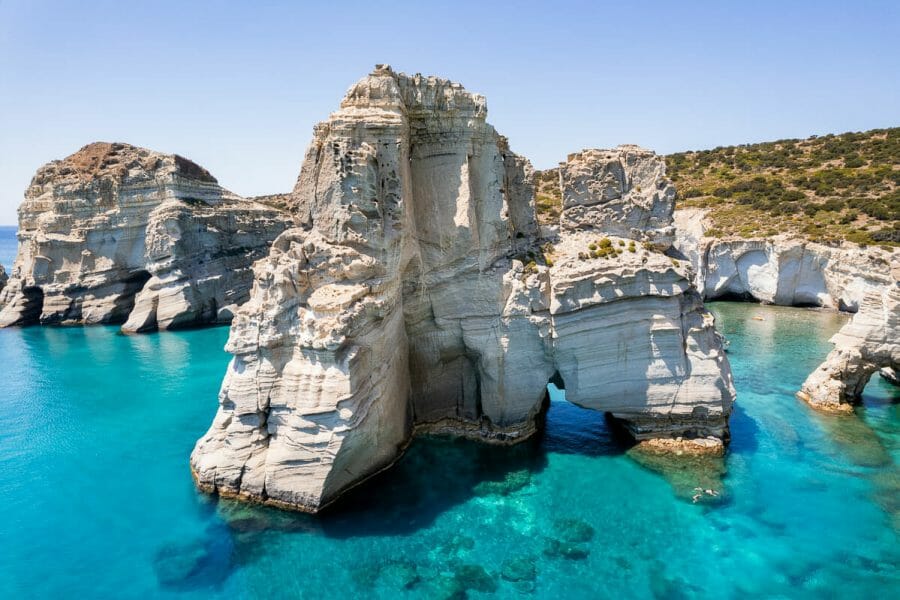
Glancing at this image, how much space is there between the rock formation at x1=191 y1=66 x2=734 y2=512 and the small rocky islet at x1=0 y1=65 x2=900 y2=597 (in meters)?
0.08

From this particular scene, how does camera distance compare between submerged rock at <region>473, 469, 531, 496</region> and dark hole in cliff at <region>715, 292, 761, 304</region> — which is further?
dark hole in cliff at <region>715, 292, 761, 304</region>

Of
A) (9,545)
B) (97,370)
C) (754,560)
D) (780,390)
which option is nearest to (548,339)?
(754,560)

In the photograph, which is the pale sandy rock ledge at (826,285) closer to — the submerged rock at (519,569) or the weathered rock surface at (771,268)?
the weathered rock surface at (771,268)

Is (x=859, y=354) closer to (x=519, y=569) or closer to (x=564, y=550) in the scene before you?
(x=564, y=550)

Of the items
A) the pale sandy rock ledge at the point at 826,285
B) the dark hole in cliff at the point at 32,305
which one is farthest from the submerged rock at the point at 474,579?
the dark hole in cliff at the point at 32,305

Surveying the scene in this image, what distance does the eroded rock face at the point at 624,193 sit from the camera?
71.7 feet

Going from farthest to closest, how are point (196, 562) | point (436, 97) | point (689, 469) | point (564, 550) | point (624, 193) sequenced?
point (624, 193)
point (436, 97)
point (689, 469)
point (564, 550)
point (196, 562)

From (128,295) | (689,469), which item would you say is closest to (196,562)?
(689,469)

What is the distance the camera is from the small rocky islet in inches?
682

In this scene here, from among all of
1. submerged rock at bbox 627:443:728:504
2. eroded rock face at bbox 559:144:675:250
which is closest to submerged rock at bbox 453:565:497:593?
submerged rock at bbox 627:443:728:504

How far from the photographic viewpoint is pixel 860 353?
2422 centimetres

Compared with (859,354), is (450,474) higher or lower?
lower

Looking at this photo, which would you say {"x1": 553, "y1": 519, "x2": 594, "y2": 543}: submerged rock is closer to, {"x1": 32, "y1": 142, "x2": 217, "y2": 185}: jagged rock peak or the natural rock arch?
the natural rock arch

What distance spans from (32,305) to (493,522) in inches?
2367
